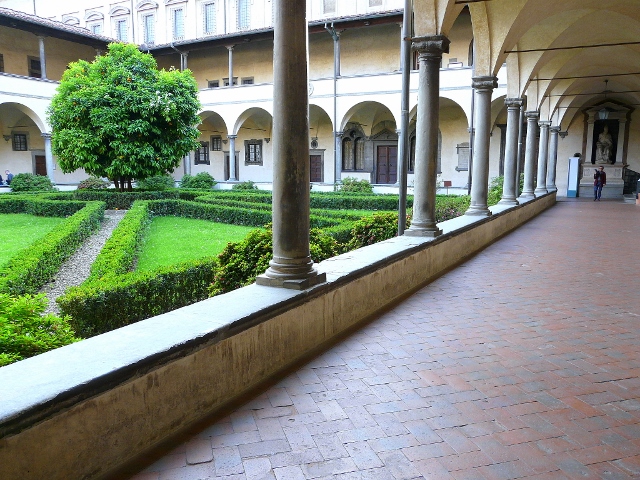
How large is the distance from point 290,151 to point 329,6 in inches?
1071

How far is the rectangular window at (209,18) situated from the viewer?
1261 inches

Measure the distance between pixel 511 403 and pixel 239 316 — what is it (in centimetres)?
179

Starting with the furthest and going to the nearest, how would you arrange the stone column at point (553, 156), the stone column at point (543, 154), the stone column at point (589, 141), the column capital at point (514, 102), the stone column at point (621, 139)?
1. the stone column at point (589, 141)
2. the stone column at point (621, 139)
3. the stone column at point (553, 156)
4. the stone column at point (543, 154)
5. the column capital at point (514, 102)

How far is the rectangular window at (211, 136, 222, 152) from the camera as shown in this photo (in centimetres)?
3250

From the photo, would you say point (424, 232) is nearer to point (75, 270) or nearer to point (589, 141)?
point (75, 270)

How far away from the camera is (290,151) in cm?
404

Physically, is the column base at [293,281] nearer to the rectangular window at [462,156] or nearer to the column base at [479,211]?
the column base at [479,211]

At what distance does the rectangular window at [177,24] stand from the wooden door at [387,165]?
15250mm

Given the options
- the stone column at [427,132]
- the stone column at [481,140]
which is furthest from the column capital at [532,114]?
the stone column at [427,132]

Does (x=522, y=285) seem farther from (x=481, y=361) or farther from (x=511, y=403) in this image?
(x=511, y=403)

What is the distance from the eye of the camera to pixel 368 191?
2442 centimetres

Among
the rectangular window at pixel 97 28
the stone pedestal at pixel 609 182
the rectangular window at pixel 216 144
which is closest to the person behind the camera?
the stone pedestal at pixel 609 182

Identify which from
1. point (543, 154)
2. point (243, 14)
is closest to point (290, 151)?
point (543, 154)

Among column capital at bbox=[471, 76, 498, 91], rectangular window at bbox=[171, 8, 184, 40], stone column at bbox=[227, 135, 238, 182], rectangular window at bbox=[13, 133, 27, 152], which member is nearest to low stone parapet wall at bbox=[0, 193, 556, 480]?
column capital at bbox=[471, 76, 498, 91]
